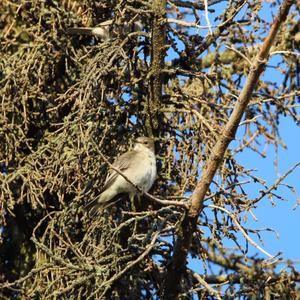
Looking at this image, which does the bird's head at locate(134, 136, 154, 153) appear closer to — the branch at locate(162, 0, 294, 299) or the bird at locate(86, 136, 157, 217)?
the bird at locate(86, 136, 157, 217)

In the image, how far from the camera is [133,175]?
7453 millimetres

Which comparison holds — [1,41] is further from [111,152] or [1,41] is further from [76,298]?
[76,298]

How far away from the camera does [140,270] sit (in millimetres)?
7129

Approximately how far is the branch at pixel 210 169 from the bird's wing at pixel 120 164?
88 centimetres

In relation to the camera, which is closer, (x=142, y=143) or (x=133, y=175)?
(x=142, y=143)

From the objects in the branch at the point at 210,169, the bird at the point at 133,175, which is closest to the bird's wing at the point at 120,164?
the bird at the point at 133,175

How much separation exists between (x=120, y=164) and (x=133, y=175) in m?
0.28

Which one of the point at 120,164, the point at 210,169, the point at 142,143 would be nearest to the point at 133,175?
the point at 120,164

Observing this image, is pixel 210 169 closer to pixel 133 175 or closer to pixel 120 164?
pixel 120 164

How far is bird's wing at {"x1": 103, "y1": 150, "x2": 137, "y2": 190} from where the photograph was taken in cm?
691

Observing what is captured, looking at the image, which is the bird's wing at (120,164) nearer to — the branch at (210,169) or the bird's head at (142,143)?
the bird's head at (142,143)

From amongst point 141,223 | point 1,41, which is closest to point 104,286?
point 141,223

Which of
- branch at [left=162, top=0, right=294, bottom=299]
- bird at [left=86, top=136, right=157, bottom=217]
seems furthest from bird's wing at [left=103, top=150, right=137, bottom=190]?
branch at [left=162, top=0, right=294, bottom=299]

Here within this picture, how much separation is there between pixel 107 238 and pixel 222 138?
4.48ft
